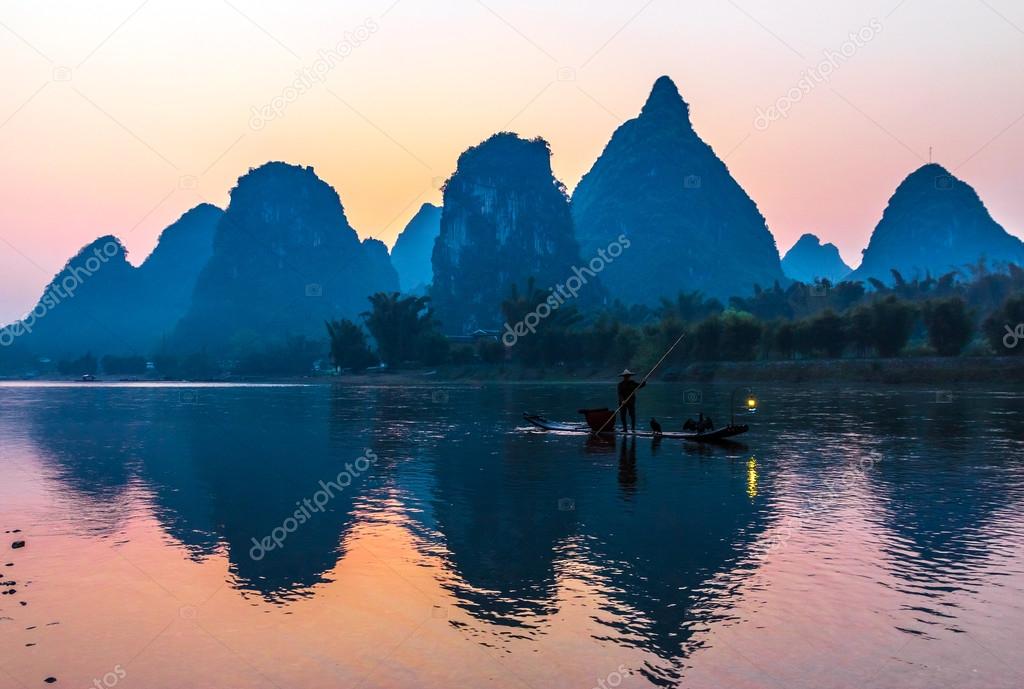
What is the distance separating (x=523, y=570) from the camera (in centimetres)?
1434

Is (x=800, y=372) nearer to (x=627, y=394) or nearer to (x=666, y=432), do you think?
(x=666, y=432)

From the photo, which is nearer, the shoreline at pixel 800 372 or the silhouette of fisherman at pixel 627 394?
the silhouette of fisherman at pixel 627 394

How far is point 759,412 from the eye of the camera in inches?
2116

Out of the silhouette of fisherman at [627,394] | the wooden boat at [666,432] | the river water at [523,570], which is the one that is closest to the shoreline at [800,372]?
the river water at [523,570]

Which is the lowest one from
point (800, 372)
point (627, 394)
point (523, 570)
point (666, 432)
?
point (523, 570)

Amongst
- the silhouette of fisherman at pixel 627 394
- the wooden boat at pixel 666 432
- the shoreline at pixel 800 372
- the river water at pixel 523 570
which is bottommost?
the river water at pixel 523 570

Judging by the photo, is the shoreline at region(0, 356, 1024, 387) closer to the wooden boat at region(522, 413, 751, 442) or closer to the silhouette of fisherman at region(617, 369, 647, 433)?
the wooden boat at region(522, 413, 751, 442)

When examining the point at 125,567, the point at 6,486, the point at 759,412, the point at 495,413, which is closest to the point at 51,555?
the point at 125,567

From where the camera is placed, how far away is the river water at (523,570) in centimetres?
1009

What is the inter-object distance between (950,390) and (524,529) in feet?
238

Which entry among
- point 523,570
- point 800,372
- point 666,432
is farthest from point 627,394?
point 800,372

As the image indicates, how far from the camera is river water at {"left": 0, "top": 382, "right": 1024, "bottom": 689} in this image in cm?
1009

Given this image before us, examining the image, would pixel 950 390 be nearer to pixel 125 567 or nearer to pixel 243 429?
pixel 243 429

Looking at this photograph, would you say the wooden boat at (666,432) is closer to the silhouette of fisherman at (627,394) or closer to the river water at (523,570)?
the silhouette of fisherman at (627,394)
